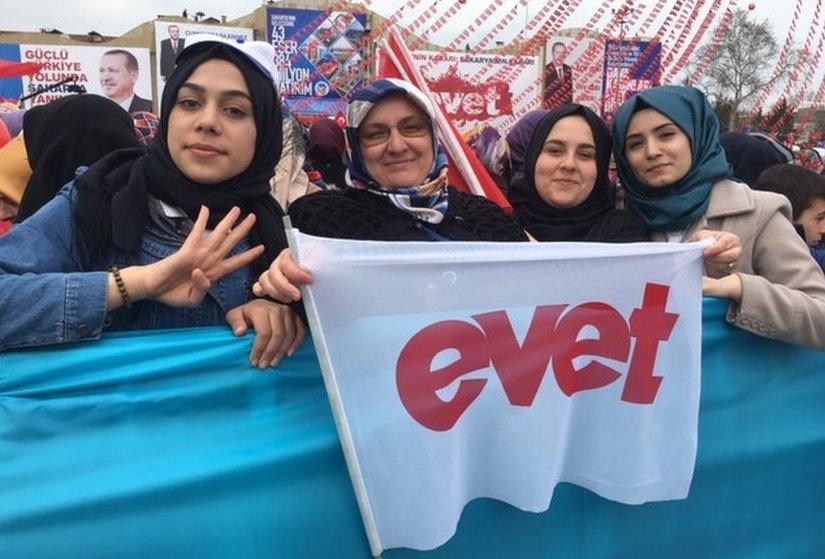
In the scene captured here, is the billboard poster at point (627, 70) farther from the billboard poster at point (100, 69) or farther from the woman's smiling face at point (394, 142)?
the billboard poster at point (100, 69)

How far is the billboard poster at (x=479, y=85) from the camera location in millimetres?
2885

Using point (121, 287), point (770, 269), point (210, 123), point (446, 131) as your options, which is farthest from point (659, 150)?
point (121, 287)

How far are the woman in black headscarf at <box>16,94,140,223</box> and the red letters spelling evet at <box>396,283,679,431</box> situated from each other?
136 centimetres

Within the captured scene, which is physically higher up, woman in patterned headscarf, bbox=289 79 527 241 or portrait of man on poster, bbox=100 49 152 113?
woman in patterned headscarf, bbox=289 79 527 241

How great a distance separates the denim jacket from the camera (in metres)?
1.28

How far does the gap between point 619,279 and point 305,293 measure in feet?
2.47

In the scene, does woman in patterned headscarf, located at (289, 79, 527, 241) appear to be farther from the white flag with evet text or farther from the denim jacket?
the white flag with evet text

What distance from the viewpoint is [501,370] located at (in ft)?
4.86

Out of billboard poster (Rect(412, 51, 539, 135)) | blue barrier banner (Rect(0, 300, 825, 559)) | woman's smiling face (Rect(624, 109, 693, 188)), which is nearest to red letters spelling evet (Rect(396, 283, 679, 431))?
blue barrier banner (Rect(0, 300, 825, 559))

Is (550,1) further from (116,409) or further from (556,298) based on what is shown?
(116,409)

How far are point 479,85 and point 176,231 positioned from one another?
1.96m

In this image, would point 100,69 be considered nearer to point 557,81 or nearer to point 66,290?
point 557,81

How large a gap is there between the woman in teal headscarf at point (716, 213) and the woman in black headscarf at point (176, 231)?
1.14 meters

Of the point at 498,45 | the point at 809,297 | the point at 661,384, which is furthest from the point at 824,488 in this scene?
the point at 498,45
